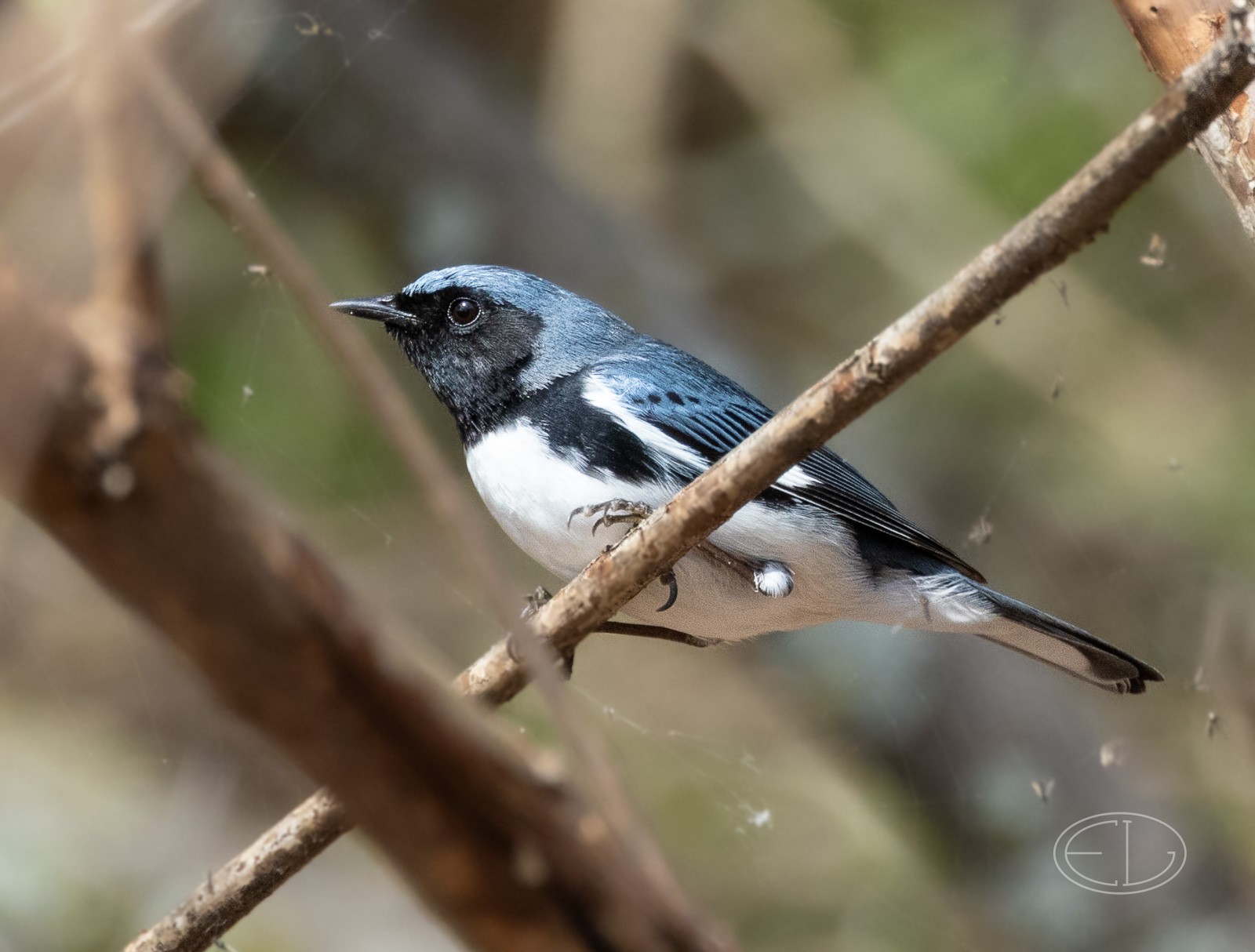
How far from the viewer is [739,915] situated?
391cm

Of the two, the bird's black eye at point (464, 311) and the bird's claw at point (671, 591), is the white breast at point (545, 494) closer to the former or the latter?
the bird's claw at point (671, 591)

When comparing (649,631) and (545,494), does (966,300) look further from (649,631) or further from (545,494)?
(649,631)

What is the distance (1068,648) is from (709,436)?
2.82 feet

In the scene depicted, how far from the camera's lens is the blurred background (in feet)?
11.3

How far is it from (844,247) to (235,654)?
391 cm

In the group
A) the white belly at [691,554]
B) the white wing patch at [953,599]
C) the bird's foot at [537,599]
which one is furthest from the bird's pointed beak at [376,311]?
the white wing patch at [953,599]

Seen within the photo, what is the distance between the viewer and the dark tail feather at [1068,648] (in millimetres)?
2398

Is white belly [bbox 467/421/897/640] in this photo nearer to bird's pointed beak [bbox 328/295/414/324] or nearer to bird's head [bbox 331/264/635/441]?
bird's head [bbox 331/264/635/441]

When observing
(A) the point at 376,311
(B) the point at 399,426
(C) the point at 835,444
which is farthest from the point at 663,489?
(C) the point at 835,444

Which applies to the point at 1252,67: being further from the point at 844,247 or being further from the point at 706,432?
the point at 844,247

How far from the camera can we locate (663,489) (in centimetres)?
232

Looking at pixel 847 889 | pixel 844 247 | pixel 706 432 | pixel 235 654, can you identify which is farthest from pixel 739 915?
pixel 235 654

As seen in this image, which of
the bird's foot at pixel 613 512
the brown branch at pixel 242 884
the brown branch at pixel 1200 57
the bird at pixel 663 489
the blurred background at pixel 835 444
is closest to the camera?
the brown branch at pixel 242 884

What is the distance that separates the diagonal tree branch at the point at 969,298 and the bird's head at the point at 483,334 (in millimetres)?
941
